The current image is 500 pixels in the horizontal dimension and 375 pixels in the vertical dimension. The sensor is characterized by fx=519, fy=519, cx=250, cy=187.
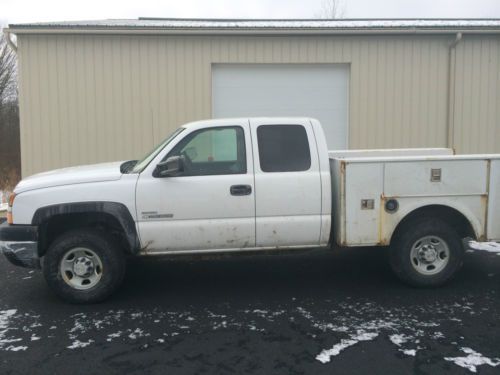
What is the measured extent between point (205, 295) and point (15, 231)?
2094 mm

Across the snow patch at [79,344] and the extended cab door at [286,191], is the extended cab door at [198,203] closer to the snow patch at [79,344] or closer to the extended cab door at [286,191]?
the extended cab door at [286,191]

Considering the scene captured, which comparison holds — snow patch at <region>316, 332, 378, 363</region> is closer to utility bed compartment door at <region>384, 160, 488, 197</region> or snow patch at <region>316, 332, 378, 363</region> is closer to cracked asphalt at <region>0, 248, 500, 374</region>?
cracked asphalt at <region>0, 248, 500, 374</region>

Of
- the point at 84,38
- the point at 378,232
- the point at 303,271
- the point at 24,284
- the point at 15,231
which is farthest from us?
→ the point at 84,38

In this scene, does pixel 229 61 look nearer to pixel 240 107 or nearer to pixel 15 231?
pixel 240 107

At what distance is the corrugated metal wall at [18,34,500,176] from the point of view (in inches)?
439

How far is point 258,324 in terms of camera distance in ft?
15.8

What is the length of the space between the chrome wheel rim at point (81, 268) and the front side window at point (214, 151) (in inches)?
53.0

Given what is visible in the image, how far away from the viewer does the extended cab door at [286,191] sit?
553 cm

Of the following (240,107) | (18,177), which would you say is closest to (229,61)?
(240,107)

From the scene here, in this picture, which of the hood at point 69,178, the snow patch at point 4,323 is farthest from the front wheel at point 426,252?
the snow patch at point 4,323

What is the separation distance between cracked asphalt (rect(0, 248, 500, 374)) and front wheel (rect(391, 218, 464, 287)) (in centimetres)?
18

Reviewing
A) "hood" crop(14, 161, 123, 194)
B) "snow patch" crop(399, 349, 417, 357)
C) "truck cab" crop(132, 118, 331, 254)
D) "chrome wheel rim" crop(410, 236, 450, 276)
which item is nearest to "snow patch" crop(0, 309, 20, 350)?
"hood" crop(14, 161, 123, 194)

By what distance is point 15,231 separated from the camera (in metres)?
5.32

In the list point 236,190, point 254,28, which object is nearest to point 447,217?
point 236,190
